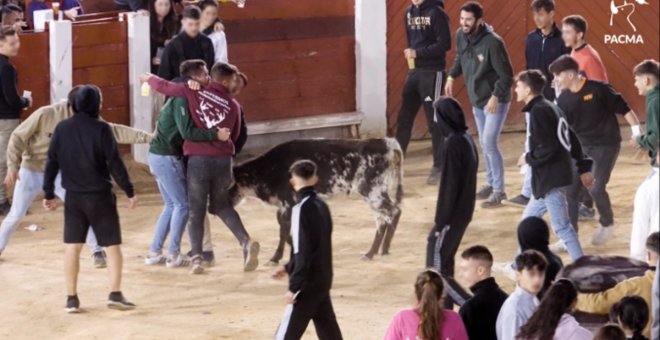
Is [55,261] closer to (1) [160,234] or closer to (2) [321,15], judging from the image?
(1) [160,234]

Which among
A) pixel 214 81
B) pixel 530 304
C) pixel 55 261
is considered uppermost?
pixel 214 81

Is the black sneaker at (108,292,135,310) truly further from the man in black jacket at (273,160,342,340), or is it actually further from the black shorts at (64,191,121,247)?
the man in black jacket at (273,160,342,340)

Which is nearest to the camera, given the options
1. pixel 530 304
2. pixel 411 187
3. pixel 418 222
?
pixel 530 304

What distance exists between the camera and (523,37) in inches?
698

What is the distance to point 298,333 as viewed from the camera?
8.53 m

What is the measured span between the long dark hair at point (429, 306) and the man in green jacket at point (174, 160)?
4074 millimetres

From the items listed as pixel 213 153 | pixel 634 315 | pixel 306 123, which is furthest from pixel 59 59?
pixel 634 315

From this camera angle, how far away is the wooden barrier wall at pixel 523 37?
1739 centimetres

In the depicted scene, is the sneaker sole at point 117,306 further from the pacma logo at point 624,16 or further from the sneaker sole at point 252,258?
the pacma logo at point 624,16

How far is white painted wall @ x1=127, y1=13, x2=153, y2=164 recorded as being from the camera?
50.3 ft

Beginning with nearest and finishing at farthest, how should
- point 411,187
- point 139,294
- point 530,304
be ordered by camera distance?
point 530,304
point 139,294
point 411,187

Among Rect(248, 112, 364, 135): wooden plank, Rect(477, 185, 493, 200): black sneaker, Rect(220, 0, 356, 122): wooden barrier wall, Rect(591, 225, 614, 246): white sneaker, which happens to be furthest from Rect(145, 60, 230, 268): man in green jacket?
Rect(220, 0, 356, 122): wooden barrier wall

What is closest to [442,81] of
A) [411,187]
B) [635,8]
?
[411,187]

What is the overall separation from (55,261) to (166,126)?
5.49 ft
